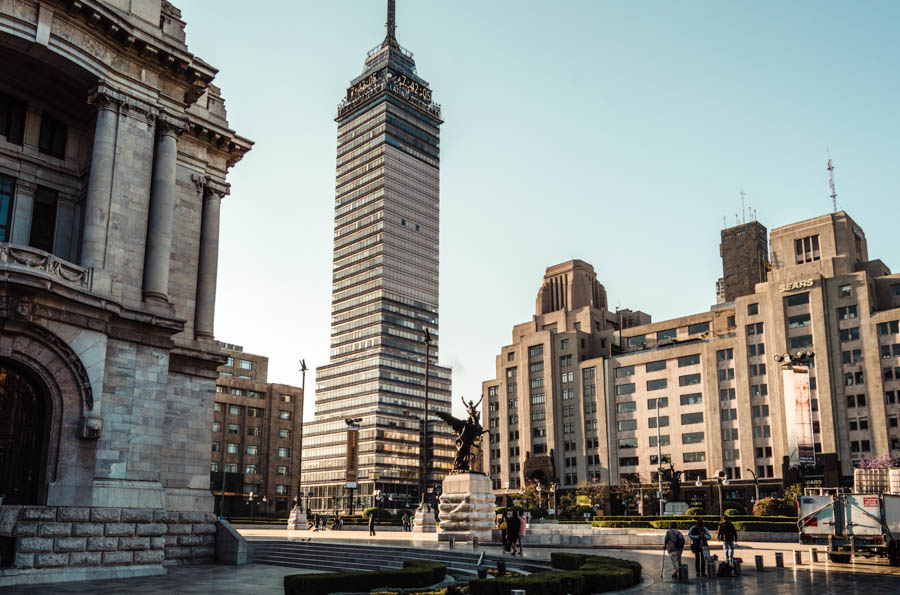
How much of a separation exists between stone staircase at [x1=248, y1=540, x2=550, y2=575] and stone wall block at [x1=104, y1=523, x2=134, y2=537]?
738 cm

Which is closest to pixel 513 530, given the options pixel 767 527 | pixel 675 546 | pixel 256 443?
pixel 675 546

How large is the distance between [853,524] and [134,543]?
87.8ft

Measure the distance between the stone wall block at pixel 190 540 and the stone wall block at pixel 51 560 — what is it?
695 centimetres

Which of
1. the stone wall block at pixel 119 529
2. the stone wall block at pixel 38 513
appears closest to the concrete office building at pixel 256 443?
the stone wall block at pixel 119 529

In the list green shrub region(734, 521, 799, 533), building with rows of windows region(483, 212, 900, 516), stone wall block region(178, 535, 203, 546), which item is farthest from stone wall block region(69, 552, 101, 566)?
building with rows of windows region(483, 212, 900, 516)

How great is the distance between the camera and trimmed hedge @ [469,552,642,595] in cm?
1752

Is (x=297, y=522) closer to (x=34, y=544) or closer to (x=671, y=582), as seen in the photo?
(x=34, y=544)

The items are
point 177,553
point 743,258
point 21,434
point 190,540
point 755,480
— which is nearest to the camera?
point 21,434

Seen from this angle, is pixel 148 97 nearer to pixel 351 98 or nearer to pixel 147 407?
pixel 147 407

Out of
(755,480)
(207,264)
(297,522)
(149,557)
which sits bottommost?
(297,522)

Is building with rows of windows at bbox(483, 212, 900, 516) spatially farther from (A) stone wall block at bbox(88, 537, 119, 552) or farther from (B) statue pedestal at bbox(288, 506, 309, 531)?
(A) stone wall block at bbox(88, 537, 119, 552)

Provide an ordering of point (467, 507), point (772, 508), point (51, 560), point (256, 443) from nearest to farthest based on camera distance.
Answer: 1. point (51, 560)
2. point (467, 507)
3. point (772, 508)
4. point (256, 443)

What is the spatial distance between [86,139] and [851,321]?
8900 centimetres

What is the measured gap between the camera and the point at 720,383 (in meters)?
103
